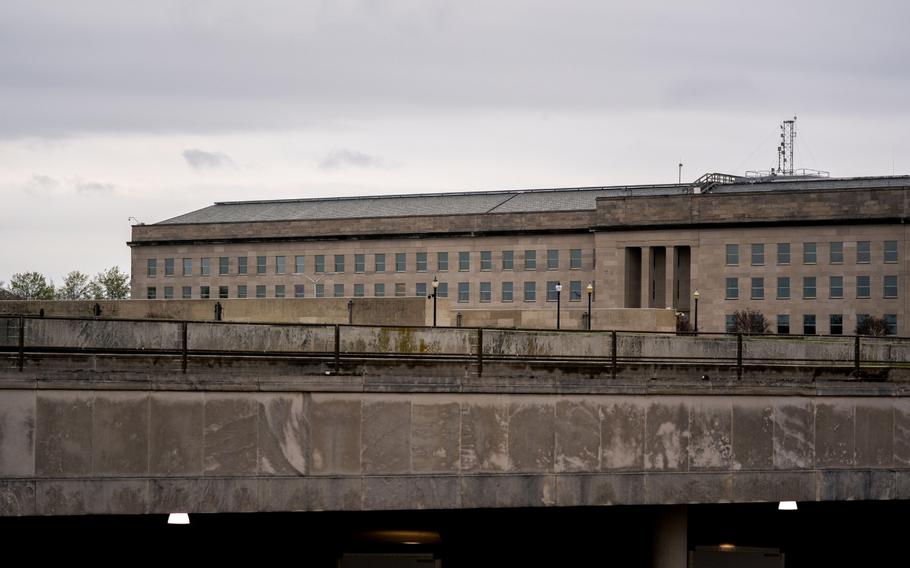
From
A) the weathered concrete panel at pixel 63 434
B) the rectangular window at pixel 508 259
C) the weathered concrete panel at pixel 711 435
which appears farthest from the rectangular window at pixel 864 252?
the weathered concrete panel at pixel 63 434

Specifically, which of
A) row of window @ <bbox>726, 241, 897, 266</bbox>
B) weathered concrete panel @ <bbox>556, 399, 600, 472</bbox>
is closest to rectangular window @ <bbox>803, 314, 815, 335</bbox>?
row of window @ <bbox>726, 241, 897, 266</bbox>

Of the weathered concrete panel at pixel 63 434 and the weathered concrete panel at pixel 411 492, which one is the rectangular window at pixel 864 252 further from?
the weathered concrete panel at pixel 63 434

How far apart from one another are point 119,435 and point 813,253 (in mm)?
95911

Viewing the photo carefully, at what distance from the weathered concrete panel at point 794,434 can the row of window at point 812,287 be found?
89.4 metres

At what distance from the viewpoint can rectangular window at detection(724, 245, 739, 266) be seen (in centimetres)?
11099

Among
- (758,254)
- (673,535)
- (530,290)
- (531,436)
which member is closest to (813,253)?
(758,254)

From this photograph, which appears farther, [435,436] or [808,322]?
[808,322]

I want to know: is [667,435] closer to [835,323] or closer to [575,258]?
[835,323]

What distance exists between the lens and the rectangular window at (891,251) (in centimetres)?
10694

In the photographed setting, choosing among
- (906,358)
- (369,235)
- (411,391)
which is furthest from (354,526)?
(369,235)

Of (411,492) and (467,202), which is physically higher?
(467,202)

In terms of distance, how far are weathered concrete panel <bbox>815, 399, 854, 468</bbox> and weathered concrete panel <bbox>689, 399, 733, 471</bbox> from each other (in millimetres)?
1549

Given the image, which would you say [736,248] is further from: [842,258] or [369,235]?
[369,235]

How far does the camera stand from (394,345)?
29359mm
